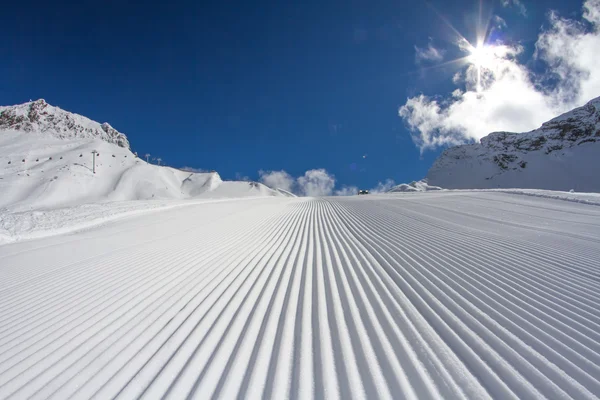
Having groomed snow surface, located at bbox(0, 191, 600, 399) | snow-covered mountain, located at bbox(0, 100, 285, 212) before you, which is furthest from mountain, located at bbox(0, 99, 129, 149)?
groomed snow surface, located at bbox(0, 191, 600, 399)

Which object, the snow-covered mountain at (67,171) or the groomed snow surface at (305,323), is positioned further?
the snow-covered mountain at (67,171)

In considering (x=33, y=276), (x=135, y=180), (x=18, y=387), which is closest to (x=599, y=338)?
(x=18, y=387)

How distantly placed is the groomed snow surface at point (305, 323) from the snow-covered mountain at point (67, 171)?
34332 mm

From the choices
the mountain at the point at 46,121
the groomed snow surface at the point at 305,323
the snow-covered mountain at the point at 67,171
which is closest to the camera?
the groomed snow surface at the point at 305,323

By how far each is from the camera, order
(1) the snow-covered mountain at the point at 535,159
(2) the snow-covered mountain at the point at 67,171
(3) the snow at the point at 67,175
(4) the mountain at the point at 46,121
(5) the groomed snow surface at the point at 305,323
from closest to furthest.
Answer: (5) the groomed snow surface at the point at 305,323 < (3) the snow at the point at 67,175 < (2) the snow-covered mountain at the point at 67,171 < (4) the mountain at the point at 46,121 < (1) the snow-covered mountain at the point at 535,159

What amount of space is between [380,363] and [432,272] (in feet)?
8.38

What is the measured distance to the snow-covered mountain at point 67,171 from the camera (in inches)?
1272

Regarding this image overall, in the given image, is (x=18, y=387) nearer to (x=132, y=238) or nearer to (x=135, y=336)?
(x=135, y=336)

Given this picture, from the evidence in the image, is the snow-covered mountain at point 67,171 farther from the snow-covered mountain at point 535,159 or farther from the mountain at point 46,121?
the snow-covered mountain at point 535,159

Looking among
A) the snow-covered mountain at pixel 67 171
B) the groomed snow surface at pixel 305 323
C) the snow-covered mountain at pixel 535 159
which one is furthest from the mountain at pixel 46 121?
the snow-covered mountain at pixel 535 159

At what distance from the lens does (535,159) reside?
8594 cm

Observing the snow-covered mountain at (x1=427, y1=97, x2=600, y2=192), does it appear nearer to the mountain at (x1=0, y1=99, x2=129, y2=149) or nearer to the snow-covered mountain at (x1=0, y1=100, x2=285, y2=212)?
the snow-covered mountain at (x1=0, y1=100, x2=285, y2=212)

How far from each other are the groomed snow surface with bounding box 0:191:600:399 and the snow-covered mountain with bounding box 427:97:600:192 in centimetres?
8508

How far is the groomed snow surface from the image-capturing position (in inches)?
74.9
